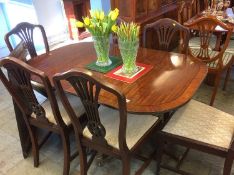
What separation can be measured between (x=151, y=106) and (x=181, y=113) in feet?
1.40

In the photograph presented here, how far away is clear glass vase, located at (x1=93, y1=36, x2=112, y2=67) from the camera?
1.58 metres

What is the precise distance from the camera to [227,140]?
1.34 m

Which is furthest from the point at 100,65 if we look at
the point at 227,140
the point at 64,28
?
the point at 64,28

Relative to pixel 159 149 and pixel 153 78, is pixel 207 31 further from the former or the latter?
pixel 159 149

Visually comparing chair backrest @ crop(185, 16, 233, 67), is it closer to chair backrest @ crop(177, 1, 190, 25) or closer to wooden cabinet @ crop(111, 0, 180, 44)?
chair backrest @ crop(177, 1, 190, 25)

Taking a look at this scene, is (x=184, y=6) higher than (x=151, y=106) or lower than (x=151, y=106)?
higher

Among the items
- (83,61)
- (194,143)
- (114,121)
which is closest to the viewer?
(194,143)

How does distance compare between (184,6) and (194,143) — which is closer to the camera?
(194,143)

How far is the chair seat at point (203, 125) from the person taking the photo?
137cm

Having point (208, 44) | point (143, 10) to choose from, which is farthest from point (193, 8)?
point (208, 44)

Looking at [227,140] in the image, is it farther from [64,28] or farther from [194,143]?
[64,28]

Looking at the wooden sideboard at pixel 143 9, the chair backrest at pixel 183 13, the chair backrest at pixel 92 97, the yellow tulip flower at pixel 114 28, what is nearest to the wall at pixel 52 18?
the wooden sideboard at pixel 143 9

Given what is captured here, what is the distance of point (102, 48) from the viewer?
5.33ft

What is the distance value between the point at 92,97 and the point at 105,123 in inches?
15.4
